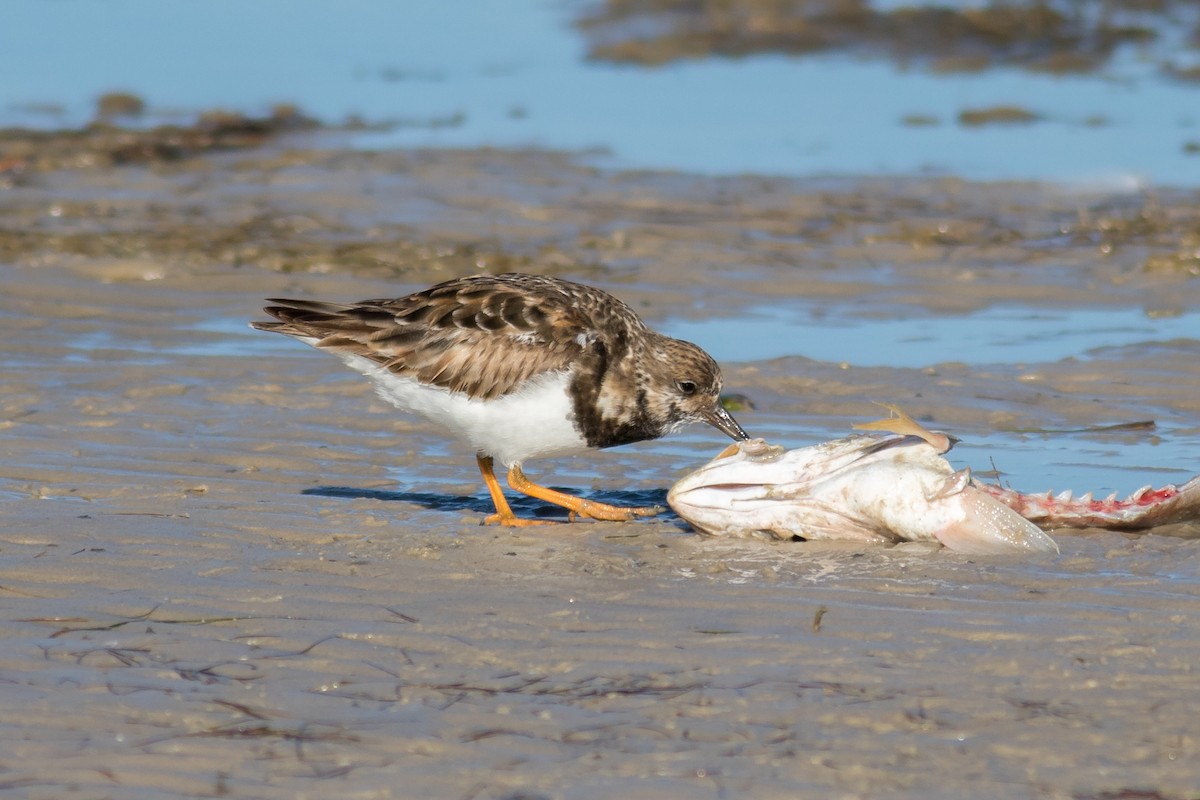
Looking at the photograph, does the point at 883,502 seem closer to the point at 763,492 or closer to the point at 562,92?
the point at 763,492

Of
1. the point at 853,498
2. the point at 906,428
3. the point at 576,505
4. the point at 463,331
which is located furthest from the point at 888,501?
the point at 463,331

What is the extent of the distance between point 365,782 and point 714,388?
10.3ft

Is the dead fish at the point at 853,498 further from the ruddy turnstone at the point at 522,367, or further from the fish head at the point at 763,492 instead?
the ruddy turnstone at the point at 522,367

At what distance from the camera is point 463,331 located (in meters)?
6.54

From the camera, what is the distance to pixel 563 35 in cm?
2131

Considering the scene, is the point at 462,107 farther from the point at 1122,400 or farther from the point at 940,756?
the point at 940,756

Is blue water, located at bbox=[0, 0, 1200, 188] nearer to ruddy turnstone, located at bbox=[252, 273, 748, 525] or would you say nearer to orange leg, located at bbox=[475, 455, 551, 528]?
ruddy turnstone, located at bbox=[252, 273, 748, 525]

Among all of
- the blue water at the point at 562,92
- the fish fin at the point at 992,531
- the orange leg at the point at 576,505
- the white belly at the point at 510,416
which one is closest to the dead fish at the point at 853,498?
the fish fin at the point at 992,531

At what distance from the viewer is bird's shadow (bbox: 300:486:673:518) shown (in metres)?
6.62

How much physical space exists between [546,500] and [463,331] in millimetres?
752

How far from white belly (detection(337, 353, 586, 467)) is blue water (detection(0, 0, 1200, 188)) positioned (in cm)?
799

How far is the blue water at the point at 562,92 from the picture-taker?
15031 millimetres

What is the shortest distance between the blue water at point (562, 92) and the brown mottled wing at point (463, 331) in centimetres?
773

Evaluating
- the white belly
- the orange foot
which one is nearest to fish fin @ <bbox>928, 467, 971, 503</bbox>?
the orange foot
